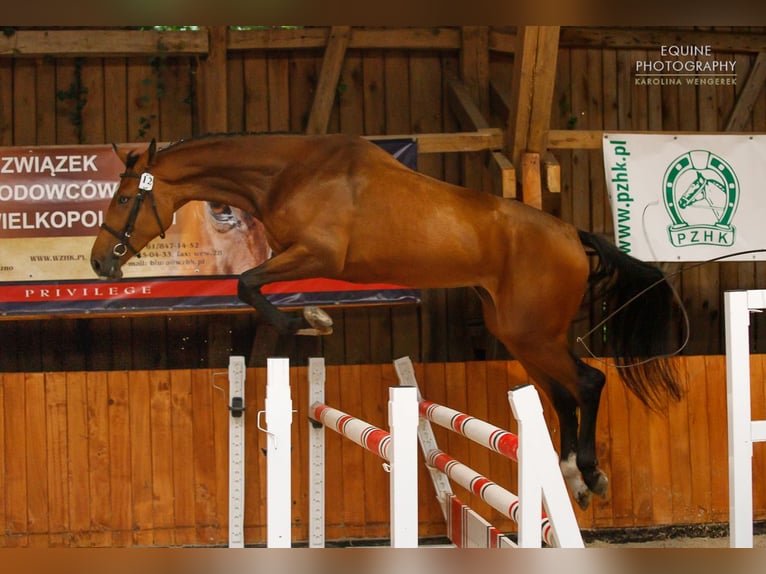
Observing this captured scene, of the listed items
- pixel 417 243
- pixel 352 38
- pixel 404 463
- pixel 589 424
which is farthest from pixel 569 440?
pixel 352 38

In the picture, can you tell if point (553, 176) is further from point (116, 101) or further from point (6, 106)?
point (6, 106)

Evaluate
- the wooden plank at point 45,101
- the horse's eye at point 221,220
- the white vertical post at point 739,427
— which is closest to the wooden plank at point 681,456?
the white vertical post at point 739,427

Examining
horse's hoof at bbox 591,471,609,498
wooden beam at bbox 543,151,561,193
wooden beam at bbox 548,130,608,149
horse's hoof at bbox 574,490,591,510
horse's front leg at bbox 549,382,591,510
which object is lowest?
horse's hoof at bbox 574,490,591,510

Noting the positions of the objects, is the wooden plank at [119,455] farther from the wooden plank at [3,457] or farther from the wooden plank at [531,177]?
the wooden plank at [531,177]

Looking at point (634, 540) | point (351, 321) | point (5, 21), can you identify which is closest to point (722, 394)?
point (634, 540)

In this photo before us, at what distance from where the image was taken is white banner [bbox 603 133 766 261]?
3.66 meters

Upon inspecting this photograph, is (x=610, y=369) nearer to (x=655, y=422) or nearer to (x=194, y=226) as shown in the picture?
(x=655, y=422)

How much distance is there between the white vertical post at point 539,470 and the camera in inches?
78.0

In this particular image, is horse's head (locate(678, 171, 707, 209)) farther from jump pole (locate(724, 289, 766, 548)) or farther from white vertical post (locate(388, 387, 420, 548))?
white vertical post (locate(388, 387, 420, 548))

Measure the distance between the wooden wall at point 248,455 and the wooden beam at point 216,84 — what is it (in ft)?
3.67

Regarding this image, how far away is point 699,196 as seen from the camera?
144 inches

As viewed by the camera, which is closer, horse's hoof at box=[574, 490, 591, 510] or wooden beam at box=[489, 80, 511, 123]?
horse's hoof at box=[574, 490, 591, 510]

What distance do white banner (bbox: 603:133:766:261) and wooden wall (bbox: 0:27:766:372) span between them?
32 centimetres

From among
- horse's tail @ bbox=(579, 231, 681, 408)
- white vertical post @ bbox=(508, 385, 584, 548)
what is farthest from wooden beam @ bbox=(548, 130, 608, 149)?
white vertical post @ bbox=(508, 385, 584, 548)
